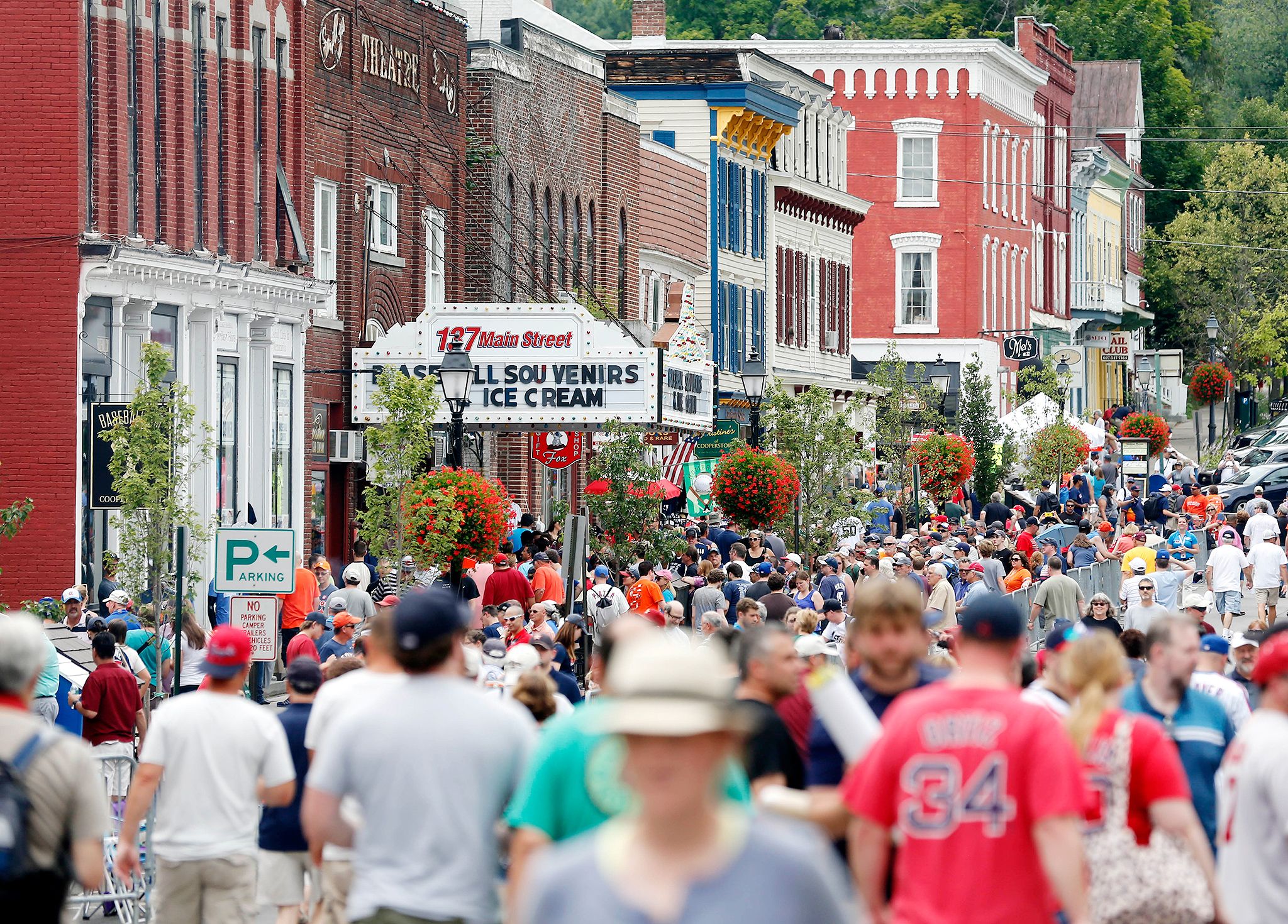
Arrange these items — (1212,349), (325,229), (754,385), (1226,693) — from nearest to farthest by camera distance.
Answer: (1226,693)
(754,385)
(325,229)
(1212,349)

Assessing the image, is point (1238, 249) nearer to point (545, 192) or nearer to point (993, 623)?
point (545, 192)

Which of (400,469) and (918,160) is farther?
(918,160)

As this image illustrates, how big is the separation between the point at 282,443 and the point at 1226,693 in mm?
20072

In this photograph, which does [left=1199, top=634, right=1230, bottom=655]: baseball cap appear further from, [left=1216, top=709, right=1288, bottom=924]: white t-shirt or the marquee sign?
the marquee sign

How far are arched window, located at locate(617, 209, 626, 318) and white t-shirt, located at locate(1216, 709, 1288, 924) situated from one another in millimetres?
35697

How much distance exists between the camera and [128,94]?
25312 millimetres

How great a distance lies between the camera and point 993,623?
22.0ft

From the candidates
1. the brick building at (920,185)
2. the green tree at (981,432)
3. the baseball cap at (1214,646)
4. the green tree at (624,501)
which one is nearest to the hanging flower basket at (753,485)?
the green tree at (624,501)

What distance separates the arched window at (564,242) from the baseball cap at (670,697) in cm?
3546

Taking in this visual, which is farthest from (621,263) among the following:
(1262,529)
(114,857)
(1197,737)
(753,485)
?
(1197,737)

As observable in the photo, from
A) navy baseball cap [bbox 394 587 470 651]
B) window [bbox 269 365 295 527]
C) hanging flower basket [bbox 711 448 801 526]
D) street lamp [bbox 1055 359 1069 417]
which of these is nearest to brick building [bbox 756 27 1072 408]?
street lamp [bbox 1055 359 1069 417]

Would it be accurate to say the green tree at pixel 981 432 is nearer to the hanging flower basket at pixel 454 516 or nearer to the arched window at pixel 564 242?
the arched window at pixel 564 242

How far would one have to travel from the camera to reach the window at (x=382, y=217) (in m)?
32.8

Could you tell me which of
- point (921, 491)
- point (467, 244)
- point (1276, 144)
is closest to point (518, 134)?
point (467, 244)
